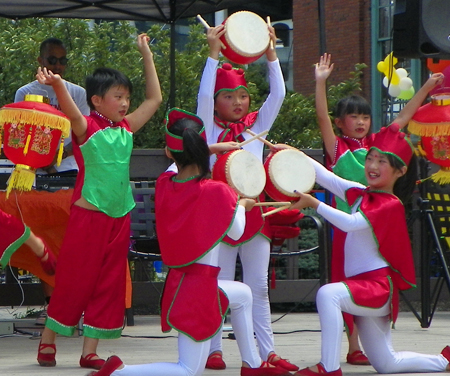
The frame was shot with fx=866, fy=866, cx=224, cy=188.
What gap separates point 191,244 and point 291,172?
2.23 ft

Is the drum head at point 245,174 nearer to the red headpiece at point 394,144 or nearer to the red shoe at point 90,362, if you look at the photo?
the red headpiece at point 394,144

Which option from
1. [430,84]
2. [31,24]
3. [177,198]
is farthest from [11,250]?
[31,24]

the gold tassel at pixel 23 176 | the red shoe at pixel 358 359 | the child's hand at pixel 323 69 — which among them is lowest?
the red shoe at pixel 358 359

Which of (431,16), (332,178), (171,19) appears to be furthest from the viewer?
(171,19)

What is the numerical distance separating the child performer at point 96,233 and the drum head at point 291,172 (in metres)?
0.88

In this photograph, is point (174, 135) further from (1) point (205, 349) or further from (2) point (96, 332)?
(2) point (96, 332)

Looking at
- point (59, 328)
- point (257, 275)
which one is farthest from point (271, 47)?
point (59, 328)

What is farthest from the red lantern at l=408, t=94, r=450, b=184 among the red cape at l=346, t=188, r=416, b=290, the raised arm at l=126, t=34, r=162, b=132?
the raised arm at l=126, t=34, r=162, b=132

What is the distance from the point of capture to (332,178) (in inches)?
174

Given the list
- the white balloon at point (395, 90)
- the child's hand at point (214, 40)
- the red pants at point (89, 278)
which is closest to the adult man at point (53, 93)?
the red pants at point (89, 278)

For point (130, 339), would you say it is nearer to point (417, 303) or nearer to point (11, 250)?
point (11, 250)

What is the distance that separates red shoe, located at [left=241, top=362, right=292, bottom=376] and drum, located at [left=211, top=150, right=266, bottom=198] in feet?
2.63

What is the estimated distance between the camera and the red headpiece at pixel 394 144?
4246 millimetres

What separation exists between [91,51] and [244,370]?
7.00m
